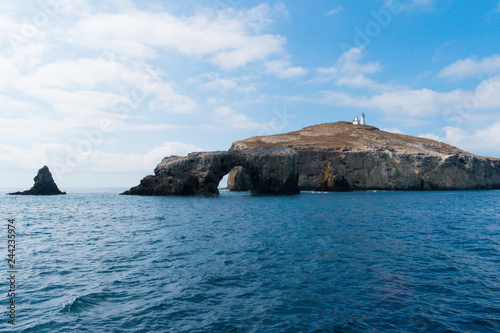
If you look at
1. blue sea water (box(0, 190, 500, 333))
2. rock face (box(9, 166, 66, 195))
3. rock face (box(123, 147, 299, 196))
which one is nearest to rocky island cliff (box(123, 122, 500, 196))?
rock face (box(123, 147, 299, 196))

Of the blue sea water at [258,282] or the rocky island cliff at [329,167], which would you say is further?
the rocky island cliff at [329,167]

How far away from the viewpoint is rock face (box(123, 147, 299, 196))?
71125 mm

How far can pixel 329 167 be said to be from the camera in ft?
305

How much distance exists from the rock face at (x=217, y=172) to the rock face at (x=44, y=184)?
38945mm

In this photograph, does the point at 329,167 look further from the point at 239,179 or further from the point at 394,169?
the point at 239,179

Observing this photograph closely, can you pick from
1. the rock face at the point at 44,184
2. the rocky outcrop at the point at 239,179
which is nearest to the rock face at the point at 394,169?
the rocky outcrop at the point at 239,179

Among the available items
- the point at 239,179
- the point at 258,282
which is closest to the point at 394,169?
the point at 239,179

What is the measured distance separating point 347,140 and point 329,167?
4486 centimetres

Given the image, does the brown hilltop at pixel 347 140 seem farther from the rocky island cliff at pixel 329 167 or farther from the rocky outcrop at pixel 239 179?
the rocky outcrop at pixel 239 179

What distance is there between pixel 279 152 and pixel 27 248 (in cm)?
6112

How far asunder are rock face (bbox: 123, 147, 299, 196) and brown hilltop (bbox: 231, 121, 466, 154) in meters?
39.4

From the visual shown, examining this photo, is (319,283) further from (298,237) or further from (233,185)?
(233,185)

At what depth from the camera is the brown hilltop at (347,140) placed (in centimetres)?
12269

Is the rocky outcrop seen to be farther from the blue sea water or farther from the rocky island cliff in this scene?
the blue sea water
